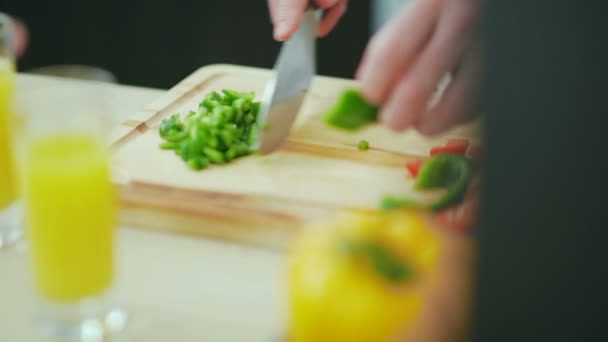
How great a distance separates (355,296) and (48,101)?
0.39 meters

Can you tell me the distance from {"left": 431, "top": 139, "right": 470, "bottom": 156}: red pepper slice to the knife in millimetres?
243

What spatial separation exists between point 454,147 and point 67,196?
0.66 metres

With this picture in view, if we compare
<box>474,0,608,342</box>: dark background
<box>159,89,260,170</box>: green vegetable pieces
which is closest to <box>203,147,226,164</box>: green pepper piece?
<box>159,89,260,170</box>: green vegetable pieces

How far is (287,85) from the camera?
1.29 meters

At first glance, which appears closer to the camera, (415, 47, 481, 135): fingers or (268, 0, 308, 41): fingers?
(415, 47, 481, 135): fingers

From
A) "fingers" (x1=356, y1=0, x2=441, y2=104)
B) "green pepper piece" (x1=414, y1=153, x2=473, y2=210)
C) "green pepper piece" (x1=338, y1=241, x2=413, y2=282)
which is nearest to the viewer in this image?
"green pepper piece" (x1=338, y1=241, x2=413, y2=282)

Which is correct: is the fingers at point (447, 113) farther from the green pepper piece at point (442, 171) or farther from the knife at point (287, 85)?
the knife at point (287, 85)

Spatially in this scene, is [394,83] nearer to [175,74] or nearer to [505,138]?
[505,138]

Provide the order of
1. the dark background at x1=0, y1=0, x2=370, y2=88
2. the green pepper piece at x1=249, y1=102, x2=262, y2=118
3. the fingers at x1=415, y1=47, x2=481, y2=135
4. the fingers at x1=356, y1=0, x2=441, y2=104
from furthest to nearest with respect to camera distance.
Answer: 1. the dark background at x1=0, y1=0, x2=370, y2=88
2. the green pepper piece at x1=249, y1=102, x2=262, y2=118
3. the fingers at x1=415, y1=47, x2=481, y2=135
4. the fingers at x1=356, y1=0, x2=441, y2=104

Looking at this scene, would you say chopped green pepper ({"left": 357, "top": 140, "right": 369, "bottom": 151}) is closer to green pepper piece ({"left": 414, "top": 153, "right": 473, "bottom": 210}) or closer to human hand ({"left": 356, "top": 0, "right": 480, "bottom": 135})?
green pepper piece ({"left": 414, "top": 153, "right": 473, "bottom": 210})

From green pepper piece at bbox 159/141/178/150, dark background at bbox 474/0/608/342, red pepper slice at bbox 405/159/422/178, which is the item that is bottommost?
green pepper piece at bbox 159/141/178/150

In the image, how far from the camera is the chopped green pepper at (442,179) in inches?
41.3

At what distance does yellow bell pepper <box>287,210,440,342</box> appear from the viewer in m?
0.59

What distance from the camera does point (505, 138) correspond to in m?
0.44
